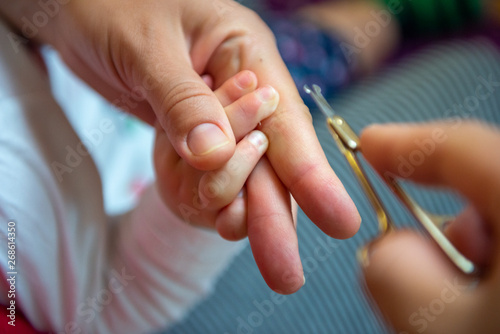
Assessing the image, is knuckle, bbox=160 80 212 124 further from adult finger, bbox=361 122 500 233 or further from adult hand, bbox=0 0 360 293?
adult finger, bbox=361 122 500 233

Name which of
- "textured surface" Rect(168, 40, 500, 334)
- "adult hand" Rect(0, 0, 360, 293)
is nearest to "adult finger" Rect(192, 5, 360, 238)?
"adult hand" Rect(0, 0, 360, 293)

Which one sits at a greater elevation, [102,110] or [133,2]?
[133,2]

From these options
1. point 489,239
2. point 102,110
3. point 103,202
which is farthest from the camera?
point 102,110

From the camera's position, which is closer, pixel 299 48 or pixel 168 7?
pixel 168 7

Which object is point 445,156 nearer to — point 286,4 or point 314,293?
point 314,293

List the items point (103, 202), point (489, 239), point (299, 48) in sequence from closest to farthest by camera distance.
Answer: point (489, 239) → point (103, 202) → point (299, 48)

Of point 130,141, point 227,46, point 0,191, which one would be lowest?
point 130,141

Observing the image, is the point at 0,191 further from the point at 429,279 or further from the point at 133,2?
the point at 429,279

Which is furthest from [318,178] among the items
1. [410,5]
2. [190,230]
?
[410,5]
